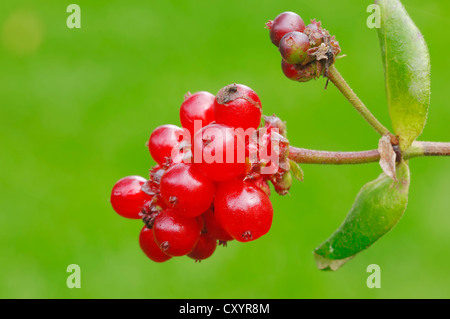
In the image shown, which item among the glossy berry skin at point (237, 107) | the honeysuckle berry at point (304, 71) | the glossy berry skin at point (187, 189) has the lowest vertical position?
the glossy berry skin at point (187, 189)

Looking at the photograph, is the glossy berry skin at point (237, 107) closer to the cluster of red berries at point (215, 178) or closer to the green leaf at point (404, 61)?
the cluster of red berries at point (215, 178)

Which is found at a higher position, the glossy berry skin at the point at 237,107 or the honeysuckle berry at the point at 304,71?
the honeysuckle berry at the point at 304,71

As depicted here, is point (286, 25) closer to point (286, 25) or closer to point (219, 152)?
point (286, 25)

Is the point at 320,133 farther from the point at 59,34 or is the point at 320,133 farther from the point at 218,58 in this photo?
the point at 59,34

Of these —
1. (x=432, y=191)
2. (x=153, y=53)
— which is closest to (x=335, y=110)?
(x=432, y=191)

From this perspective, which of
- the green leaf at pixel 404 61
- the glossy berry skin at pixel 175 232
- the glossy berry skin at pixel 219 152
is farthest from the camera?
the green leaf at pixel 404 61

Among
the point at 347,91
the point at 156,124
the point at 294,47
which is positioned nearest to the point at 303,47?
the point at 294,47

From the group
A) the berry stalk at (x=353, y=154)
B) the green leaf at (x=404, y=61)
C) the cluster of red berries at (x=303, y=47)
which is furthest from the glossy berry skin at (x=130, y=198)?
the green leaf at (x=404, y=61)
